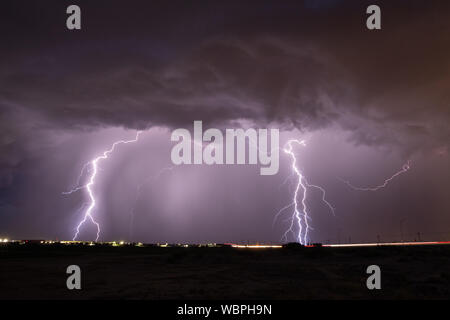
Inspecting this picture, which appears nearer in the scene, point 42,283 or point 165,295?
point 165,295

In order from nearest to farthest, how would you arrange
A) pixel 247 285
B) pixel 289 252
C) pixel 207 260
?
1. pixel 247 285
2. pixel 207 260
3. pixel 289 252

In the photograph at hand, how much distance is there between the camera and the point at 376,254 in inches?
1641

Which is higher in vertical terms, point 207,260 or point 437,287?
point 437,287
